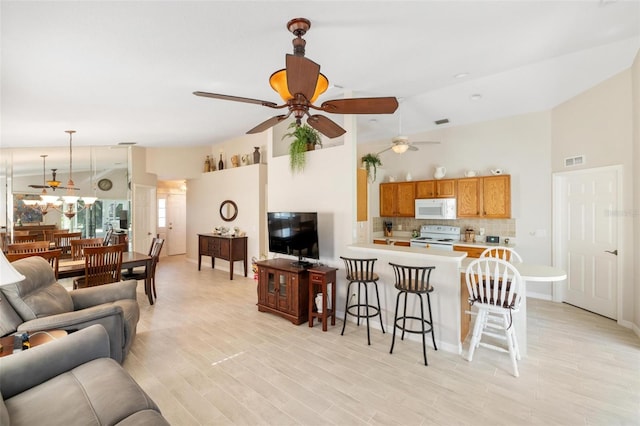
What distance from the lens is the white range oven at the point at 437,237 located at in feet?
17.9

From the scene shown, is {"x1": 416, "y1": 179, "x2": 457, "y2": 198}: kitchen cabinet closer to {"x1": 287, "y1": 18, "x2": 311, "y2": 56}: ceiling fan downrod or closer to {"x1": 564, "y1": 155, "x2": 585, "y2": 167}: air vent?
{"x1": 564, "y1": 155, "x2": 585, "y2": 167}: air vent

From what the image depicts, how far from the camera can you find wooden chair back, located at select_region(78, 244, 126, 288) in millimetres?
3596

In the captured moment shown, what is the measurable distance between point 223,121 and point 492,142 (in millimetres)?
4911

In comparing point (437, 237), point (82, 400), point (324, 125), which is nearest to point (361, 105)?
point (324, 125)

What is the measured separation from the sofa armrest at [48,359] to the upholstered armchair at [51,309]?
498 millimetres

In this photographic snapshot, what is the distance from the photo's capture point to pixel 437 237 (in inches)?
229

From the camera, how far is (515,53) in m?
2.96

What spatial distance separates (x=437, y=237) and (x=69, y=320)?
18.5 ft

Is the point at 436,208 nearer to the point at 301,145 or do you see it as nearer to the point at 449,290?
the point at 449,290

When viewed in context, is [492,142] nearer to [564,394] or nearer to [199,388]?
[564,394]

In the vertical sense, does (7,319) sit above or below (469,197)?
below

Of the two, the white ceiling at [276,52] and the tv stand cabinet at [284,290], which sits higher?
the white ceiling at [276,52]

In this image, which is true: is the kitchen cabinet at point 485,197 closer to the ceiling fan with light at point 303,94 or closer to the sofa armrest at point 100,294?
the ceiling fan with light at point 303,94

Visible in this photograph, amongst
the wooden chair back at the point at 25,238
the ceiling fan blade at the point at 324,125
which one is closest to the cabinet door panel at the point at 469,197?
the ceiling fan blade at the point at 324,125
